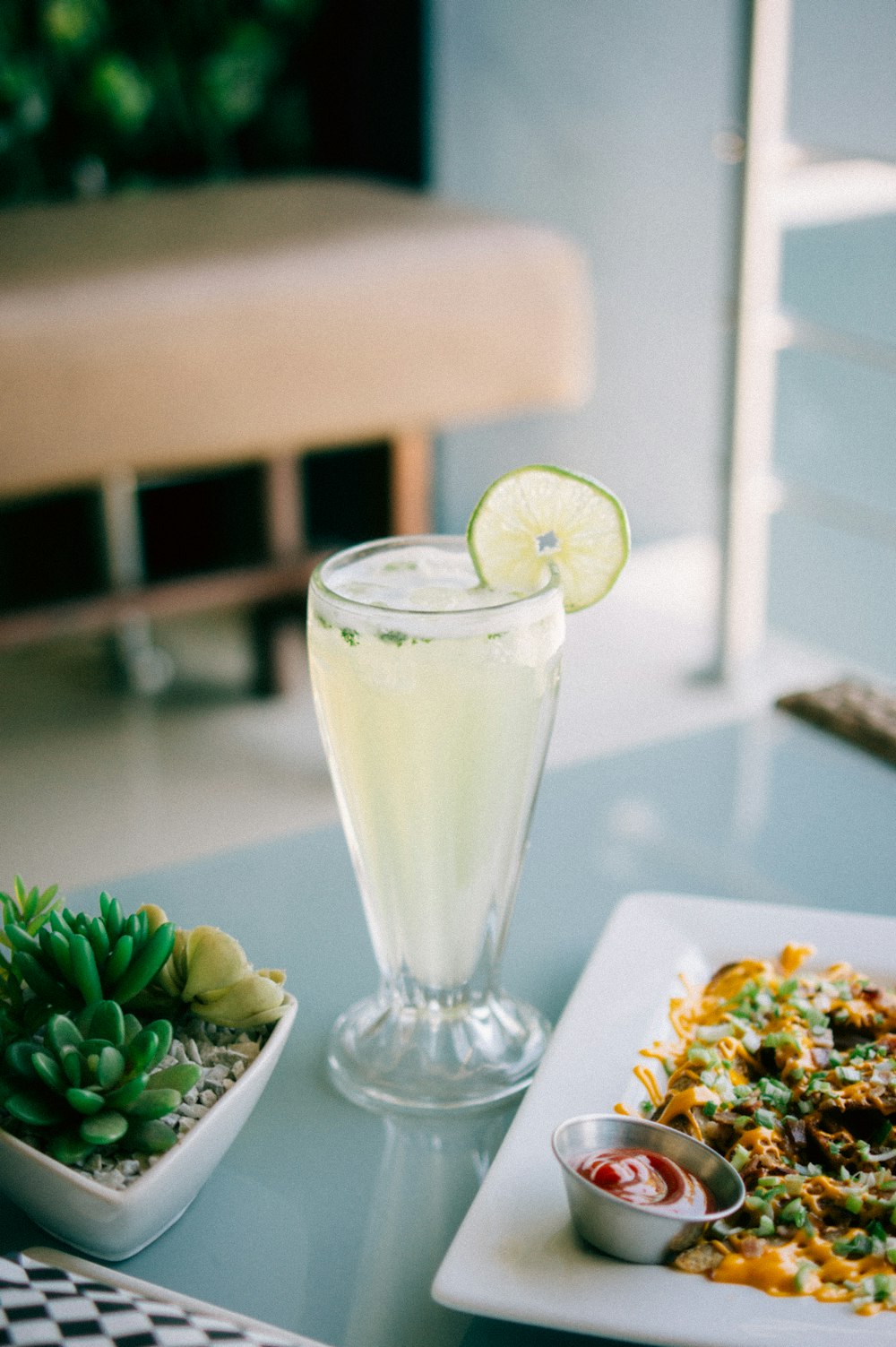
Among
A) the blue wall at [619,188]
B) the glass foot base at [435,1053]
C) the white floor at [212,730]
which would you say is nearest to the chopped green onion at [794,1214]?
the glass foot base at [435,1053]

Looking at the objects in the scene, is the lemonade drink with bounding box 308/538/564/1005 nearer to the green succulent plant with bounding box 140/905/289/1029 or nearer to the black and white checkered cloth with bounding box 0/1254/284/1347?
the green succulent plant with bounding box 140/905/289/1029

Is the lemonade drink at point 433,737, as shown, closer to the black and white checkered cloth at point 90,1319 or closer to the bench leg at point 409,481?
the black and white checkered cloth at point 90,1319

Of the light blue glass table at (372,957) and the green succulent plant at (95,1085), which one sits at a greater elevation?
the green succulent plant at (95,1085)

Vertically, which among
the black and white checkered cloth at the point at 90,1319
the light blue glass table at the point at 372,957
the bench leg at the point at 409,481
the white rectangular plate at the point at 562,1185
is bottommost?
the bench leg at the point at 409,481

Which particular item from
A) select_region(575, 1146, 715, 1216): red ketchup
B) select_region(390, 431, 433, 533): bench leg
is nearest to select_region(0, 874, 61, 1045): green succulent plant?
select_region(575, 1146, 715, 1216): red ketchup

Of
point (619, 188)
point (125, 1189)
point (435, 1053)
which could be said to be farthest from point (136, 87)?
point (125, 1189)

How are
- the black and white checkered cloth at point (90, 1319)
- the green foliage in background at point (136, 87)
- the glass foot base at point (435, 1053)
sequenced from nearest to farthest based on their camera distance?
1. the black and white checkered cloth at point (90, 1319)
2. the glass foot base at point (435, 1053)
3. the green foliage in background at point (136, 87)

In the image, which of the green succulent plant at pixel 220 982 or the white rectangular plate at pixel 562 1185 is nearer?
the white rectangular plate at pixel 562 1185
